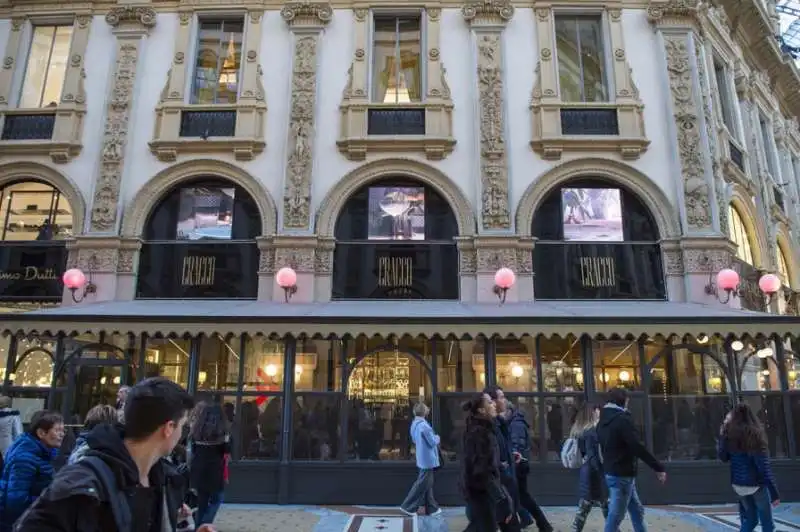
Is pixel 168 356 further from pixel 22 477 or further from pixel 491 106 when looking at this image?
A: pixel 491 106

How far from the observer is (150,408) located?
7.18ft

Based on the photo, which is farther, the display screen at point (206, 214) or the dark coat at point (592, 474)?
the display screen at point (206, 214)

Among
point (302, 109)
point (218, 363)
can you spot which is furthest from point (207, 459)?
point (302, 109)

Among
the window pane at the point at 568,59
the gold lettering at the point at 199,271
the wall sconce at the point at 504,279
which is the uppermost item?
the window pane at the point at 568,59

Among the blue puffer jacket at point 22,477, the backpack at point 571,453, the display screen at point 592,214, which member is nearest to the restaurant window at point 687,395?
the display screen at point 592,214

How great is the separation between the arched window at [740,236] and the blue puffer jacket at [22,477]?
14950 millimetres

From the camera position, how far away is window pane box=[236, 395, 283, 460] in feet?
34.3

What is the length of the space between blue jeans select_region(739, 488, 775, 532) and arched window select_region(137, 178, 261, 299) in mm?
9792

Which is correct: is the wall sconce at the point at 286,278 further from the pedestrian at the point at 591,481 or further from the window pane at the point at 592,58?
the window pane at the point at 592,58

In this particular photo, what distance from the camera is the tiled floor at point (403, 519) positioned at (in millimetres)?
8203

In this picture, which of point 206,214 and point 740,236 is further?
point 740,236

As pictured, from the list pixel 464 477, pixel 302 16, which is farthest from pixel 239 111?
pixel 464 477

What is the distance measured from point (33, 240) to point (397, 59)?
9.79 m

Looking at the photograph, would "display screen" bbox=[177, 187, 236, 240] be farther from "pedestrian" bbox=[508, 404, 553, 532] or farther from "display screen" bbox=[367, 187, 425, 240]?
"pedestrian" bbox=[508, 404, 553, 532]
